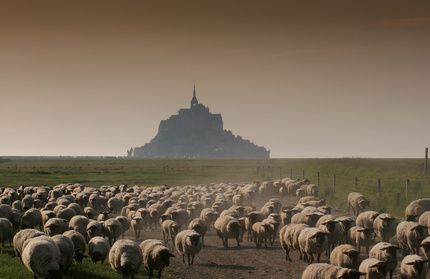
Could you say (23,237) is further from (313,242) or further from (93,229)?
(313,242)

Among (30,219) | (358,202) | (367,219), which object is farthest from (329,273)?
(358,202)

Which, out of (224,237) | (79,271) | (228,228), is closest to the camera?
(79,271)

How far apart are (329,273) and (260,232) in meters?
11.1

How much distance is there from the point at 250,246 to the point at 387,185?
21.5m

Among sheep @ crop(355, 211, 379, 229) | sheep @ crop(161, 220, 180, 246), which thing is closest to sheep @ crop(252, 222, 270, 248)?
sheep @ crop(161, 220, 180, 246)

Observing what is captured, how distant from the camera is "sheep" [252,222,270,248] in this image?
2448 centimetres

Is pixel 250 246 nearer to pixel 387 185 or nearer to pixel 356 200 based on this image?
pixel 356 200

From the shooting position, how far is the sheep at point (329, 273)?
42.5 ft

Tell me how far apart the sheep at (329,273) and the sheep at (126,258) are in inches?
259

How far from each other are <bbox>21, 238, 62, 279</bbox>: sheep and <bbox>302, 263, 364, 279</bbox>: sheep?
8601mm

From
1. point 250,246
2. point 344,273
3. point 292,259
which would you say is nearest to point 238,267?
point 292,259

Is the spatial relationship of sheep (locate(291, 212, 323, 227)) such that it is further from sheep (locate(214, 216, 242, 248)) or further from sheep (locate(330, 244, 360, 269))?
sheep (locate(330, 244, 360, 269))

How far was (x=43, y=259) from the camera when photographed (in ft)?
51.7

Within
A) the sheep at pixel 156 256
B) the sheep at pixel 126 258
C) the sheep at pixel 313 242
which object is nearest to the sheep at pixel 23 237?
the sheep at pixel 126 258
